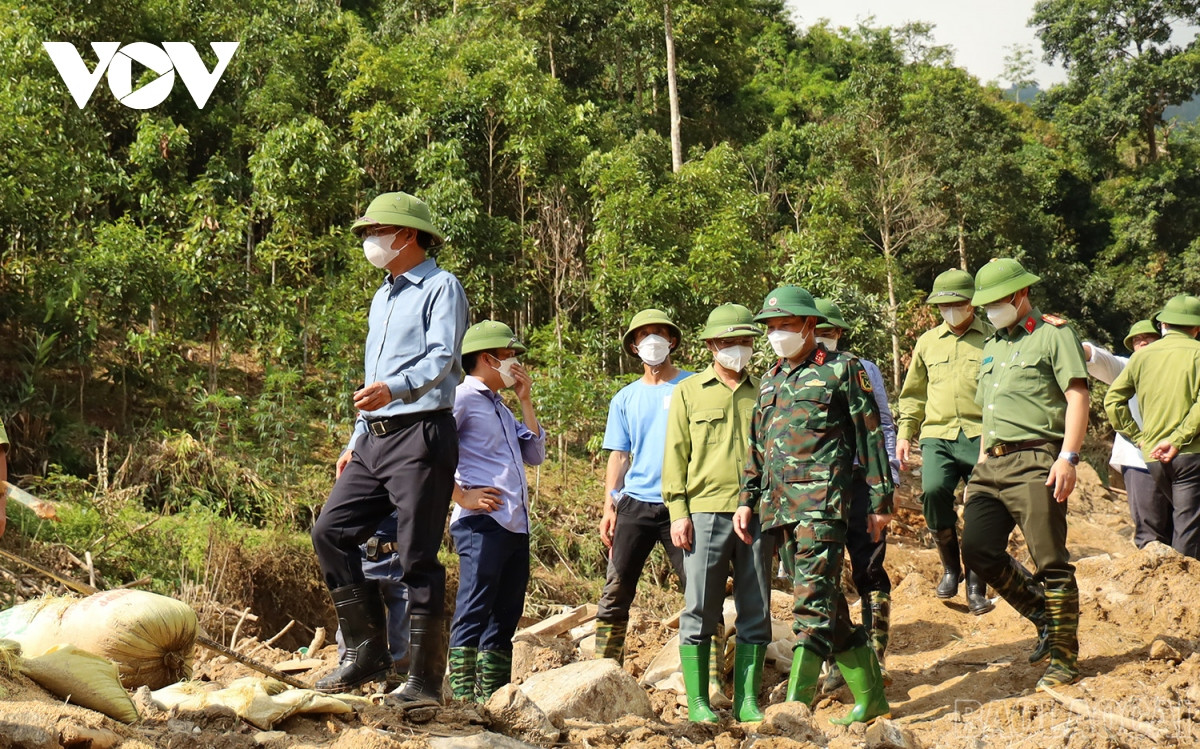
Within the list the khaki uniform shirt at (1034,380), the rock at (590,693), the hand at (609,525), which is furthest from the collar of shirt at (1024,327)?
the rock at (590,693)

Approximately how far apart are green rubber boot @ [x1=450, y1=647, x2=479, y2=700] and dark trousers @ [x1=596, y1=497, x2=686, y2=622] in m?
1.05

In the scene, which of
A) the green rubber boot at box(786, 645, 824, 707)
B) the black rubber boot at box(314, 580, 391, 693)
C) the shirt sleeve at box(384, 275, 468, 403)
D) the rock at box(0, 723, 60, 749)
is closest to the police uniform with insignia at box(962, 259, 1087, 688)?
the green rubber boot at box(786, 645, 824, 707)

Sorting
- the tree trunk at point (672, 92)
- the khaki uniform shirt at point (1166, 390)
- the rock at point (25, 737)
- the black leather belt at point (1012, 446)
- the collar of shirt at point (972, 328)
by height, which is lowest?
the rock at point (25, 737)

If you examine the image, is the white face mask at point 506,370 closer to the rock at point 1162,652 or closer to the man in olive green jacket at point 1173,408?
the rock at point 1162,652

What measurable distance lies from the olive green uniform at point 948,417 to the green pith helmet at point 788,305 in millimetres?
1665

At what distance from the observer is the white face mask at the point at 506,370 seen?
18.3 feet

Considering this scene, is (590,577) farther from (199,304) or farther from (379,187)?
(379,187)

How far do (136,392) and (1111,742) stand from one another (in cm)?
1201

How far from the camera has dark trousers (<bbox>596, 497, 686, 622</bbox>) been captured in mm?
6055

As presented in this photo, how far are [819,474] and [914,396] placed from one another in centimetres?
227

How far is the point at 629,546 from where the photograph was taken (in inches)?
240

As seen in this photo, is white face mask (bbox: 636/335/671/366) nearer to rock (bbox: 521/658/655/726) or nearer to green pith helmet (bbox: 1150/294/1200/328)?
rock (bbox: 521/658/655/726)

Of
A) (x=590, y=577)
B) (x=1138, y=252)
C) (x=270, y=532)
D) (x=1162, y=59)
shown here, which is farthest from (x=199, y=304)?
(x=1162, y=59)

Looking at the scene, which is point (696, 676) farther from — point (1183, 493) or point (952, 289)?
point (1183, 493)
